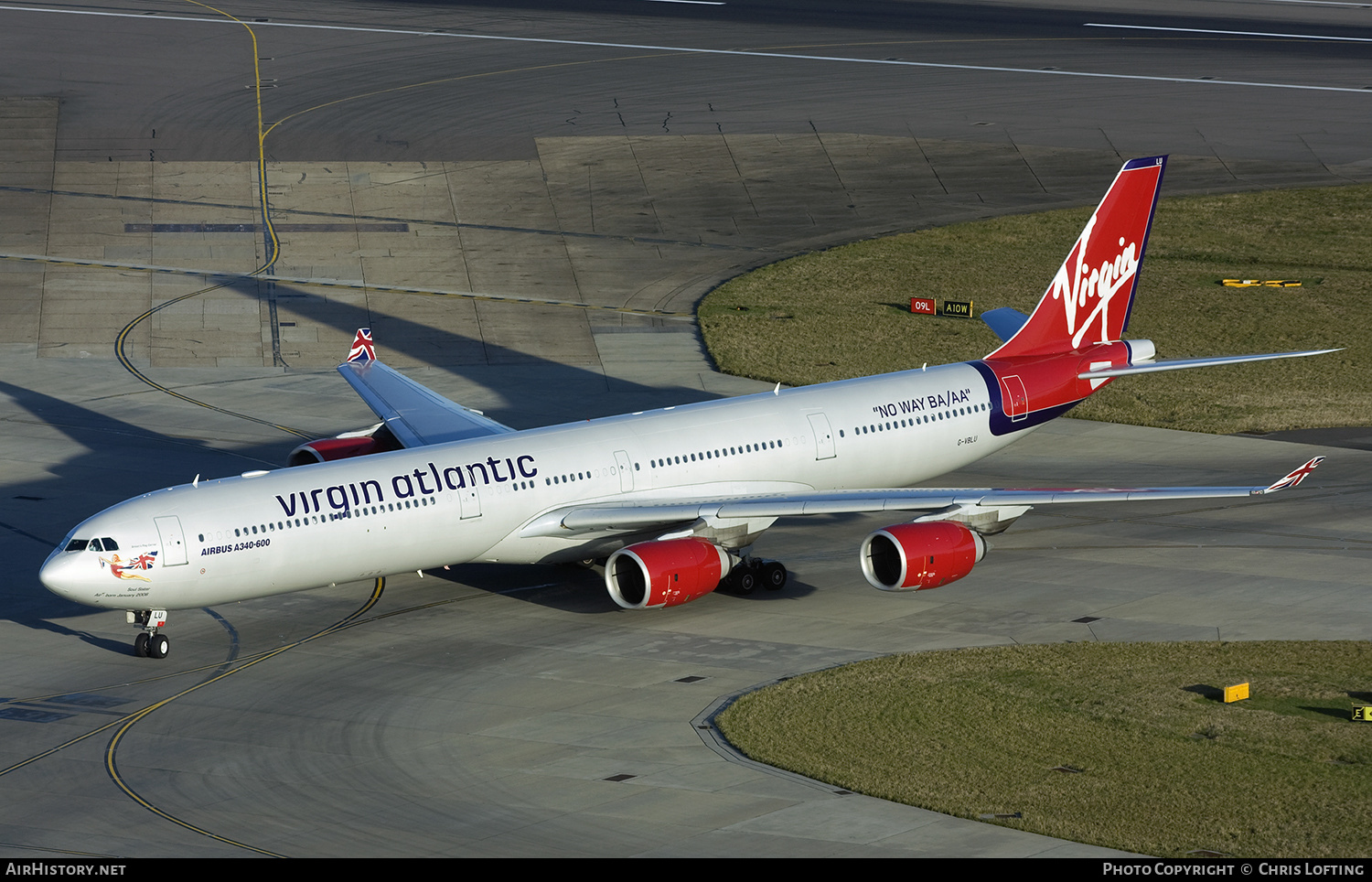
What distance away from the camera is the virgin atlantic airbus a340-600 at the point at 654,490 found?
3688cm

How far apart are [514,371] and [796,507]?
81.5 feet

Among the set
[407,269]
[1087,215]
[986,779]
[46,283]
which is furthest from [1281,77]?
[986,779]

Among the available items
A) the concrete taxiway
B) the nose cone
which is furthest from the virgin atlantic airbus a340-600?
the concrete taxiway

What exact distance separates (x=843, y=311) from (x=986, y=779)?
133 feet

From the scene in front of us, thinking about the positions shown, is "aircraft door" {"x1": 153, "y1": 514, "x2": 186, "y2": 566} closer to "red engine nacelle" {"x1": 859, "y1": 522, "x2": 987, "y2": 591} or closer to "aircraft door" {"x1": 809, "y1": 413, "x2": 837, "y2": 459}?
Answer: "red engine nacelle" {"x1": 859, "y1": 522, "x2": 987, "y2": 591}

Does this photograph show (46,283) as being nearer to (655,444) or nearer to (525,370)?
(525,370)

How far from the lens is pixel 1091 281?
49.5 m

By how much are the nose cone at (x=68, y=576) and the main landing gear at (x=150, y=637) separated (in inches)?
89.4

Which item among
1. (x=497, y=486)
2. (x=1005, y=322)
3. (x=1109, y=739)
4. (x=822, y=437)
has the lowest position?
(x=1109, y=739)

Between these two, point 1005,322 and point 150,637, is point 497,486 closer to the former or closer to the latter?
point 150,637

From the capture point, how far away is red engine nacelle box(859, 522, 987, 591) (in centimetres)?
3884

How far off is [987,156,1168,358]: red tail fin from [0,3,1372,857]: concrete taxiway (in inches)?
196

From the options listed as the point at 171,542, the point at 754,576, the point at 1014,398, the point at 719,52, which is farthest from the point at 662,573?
the point at 719,52

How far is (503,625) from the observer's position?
132 feet
